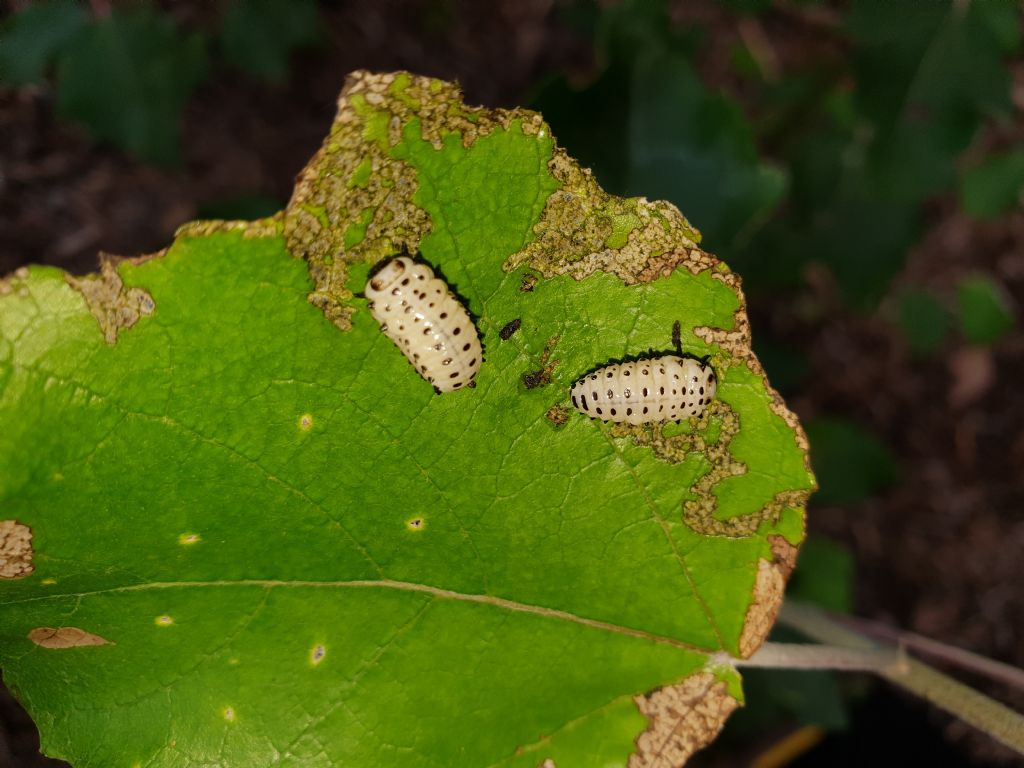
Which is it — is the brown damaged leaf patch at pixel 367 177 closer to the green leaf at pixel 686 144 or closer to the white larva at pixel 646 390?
the white larva at pixel 646 390

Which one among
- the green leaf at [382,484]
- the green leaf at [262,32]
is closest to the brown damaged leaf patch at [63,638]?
the green leaf at [382,484]

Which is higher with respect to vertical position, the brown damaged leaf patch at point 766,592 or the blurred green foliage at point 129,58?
the blurred green foliage at point 129,58

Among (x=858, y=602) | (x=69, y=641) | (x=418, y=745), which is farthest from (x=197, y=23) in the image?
(x=858, y=602)

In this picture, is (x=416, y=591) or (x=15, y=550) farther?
(x=416, y=591)

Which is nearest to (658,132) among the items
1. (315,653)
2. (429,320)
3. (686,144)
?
(686,144)

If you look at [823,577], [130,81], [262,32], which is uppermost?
[262,32]

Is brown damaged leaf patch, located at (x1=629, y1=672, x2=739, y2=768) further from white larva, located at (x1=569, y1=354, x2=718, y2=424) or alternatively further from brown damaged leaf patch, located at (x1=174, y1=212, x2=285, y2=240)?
brown damaged leaf patch, located at (x1=174, y1=212, x2=285, y2=240)

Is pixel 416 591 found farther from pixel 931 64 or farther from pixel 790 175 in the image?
pixel 790 175

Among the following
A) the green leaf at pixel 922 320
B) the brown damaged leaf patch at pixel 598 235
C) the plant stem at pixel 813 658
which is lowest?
the green leaf at pixel 922 320
